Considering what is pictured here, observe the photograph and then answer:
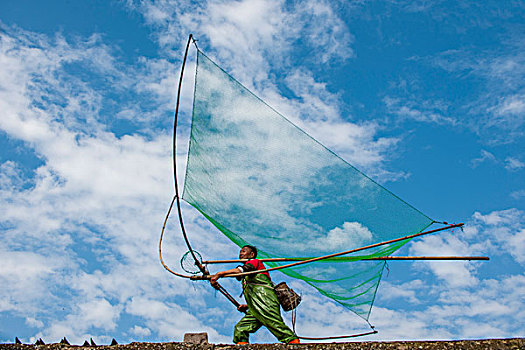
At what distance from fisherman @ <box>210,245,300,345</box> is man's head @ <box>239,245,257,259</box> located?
0.51 feet

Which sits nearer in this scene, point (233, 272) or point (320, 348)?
point (320, 348)

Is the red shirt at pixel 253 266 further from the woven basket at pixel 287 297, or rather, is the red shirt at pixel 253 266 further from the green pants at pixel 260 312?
the woven basket at pixel 287 297

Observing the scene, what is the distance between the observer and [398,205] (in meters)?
5.65

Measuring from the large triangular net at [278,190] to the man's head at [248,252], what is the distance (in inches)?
7.2

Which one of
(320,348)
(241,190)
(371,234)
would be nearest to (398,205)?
(371,234)

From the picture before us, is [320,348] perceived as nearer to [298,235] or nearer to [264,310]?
[264,310]

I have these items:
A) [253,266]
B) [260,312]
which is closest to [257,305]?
[260,312]

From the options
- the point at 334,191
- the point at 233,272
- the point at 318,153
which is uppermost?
the point at 318,153

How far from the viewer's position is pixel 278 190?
599cm

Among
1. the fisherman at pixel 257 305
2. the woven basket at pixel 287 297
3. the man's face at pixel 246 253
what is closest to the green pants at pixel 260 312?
the fisherman at pixel 257 305

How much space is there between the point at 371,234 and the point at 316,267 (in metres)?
0.85

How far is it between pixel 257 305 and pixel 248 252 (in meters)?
0.74

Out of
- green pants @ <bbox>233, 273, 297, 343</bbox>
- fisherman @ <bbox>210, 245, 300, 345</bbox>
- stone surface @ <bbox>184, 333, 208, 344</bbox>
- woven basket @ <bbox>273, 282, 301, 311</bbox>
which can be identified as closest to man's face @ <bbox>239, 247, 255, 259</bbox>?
fisherman @ <bbox>210, 245, 300, 345</bbox>

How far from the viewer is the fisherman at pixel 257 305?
5.46 metres
